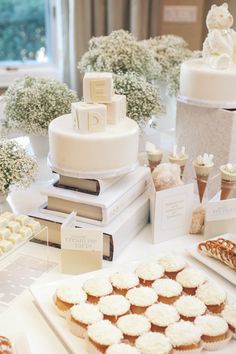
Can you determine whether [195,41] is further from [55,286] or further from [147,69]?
[55,286]

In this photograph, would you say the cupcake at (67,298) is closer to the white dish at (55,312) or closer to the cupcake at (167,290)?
the white dish at (55,312)

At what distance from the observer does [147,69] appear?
2.04 metres

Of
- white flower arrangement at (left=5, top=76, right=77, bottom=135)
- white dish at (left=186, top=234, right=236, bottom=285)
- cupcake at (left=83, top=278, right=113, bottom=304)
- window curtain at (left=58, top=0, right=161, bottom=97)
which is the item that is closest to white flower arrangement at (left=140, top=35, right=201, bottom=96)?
white flower arrangement at (left=5, top=76, right=77, bottom=135)

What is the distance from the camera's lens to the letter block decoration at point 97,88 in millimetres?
1350

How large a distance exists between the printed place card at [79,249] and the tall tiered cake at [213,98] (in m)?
0.64

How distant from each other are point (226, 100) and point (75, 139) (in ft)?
2.29

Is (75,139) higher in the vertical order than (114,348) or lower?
higher

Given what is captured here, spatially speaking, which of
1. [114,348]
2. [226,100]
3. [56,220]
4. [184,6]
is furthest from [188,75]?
[184,6]

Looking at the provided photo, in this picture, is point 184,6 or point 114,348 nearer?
point 114,348

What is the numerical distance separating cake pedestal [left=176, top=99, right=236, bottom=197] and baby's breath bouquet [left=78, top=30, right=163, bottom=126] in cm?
12

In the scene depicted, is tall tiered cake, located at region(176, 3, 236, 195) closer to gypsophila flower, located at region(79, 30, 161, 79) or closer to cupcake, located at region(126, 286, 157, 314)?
gypsophila flower, located at region(79, 30, 161, 79)

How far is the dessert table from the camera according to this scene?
3.39ft

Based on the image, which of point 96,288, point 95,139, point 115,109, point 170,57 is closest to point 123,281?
point 96,288

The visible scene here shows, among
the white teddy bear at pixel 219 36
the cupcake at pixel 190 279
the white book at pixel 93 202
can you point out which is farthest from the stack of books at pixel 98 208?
the white teddy bear at pixel 219 36
